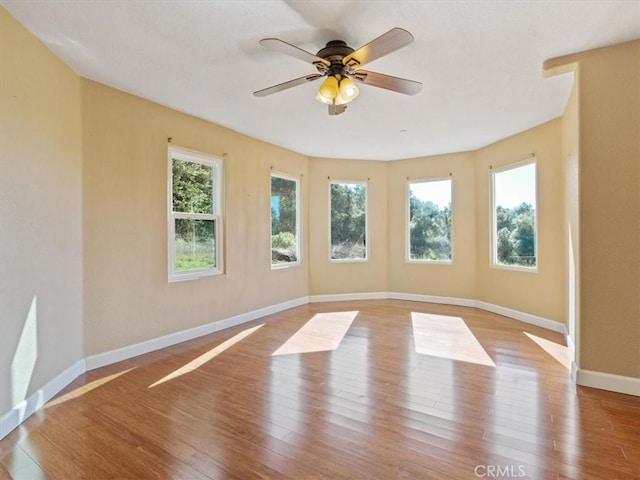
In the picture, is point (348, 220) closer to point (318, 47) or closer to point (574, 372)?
point (318, 47)

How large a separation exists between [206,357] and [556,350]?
145 inches

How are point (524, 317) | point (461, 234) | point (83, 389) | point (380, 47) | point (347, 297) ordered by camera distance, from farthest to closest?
point (347, 297) → point (461, 234) → point (524, 317) → point (83, 389) → point (380, 47)

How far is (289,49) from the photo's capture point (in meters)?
2.14

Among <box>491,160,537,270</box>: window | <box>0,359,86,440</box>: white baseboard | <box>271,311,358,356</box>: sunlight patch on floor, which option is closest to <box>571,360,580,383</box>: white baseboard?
<box>491,160,537,270</box>: window

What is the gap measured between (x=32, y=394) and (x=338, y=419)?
2.19 meters

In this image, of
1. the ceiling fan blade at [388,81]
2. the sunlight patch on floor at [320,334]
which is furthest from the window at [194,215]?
the ceiling fan blade at [388,81]

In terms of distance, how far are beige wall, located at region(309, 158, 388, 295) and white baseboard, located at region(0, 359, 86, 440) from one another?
3856mm

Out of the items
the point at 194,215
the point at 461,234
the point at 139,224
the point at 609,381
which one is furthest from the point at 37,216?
the point at 461,234

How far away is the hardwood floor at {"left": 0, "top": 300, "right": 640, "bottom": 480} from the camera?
1831mm

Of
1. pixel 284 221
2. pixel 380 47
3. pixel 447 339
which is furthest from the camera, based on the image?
pixel 284 221

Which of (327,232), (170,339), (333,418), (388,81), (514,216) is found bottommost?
(333,418)

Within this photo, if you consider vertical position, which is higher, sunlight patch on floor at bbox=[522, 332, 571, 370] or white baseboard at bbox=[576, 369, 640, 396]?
white baseboard at bbox=[576, 369, 640, 396]

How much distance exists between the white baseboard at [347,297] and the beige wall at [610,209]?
12.9ft

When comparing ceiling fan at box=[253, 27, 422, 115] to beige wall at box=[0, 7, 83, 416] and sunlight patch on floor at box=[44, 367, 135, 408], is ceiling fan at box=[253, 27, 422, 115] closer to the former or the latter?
beige wall at box=[0, 7, 83, 416]
